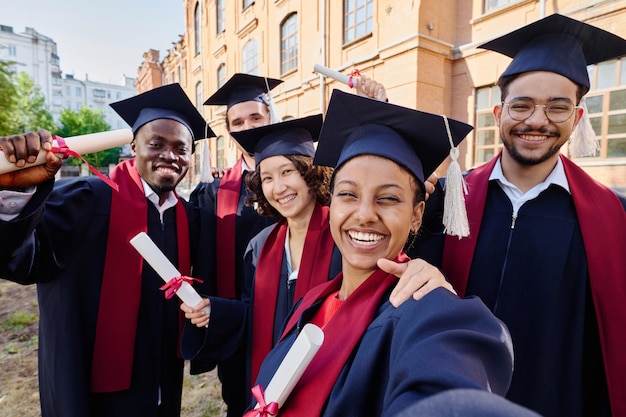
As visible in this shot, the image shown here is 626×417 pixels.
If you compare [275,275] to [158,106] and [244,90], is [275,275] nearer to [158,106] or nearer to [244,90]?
[158,106]

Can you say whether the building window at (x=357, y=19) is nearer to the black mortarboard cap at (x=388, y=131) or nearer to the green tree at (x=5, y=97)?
the green tree at (x=5, y=97)

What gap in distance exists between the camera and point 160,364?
2027 mm

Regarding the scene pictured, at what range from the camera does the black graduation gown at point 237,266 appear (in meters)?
2.43

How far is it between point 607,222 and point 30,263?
2537 mm

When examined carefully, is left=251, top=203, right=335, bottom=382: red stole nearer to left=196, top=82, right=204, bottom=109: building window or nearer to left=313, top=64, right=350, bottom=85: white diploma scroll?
left=313, top=64, right=350, bottom=85: white diploma scroll

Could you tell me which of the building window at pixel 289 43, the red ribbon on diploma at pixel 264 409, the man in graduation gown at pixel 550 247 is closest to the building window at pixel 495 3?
the building window at pixel 289 43

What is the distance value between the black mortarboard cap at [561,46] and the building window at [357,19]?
8.85 meters

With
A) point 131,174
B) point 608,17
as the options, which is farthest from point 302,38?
point 131,174

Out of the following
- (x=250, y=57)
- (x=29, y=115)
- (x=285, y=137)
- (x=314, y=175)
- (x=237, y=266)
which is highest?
(x=250, y=57)

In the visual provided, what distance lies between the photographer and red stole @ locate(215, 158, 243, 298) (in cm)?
260

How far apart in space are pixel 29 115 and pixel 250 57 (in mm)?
21572

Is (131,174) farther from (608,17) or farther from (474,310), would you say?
(608,17)

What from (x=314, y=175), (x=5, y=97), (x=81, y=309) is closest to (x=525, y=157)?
(x=314, y=175)

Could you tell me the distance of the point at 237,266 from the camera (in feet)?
8.73
